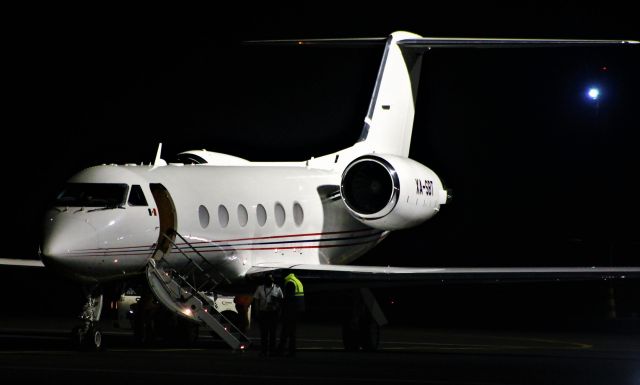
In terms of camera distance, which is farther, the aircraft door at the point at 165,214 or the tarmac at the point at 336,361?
the aircraft door at the point at 165,214

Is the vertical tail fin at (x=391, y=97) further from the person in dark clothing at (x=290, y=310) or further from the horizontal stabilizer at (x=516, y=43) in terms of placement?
the person in dark clothing at (x=290, y=310)

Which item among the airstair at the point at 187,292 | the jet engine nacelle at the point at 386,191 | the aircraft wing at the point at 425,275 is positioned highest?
the jet engine nacelle at the point at 386,191

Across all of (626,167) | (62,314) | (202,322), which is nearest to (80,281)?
(202,322)

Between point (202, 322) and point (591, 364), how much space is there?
6313 mm

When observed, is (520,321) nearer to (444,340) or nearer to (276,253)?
(444,340)

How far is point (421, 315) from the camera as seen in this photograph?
1452 inches

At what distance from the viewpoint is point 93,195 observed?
20656 millimetres

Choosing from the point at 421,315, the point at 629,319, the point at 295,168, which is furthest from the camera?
the point at 421,315

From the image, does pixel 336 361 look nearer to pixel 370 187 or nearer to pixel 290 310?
pixel 290 310

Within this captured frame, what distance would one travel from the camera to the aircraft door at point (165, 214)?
21.4 m

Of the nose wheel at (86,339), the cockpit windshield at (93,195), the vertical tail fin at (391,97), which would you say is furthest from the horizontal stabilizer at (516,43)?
the nose wheel at (86,339)

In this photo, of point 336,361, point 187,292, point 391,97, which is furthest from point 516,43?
point 336,361

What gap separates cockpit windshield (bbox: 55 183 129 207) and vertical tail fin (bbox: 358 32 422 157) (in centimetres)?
779

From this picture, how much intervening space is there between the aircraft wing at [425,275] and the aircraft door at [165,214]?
206 cm
